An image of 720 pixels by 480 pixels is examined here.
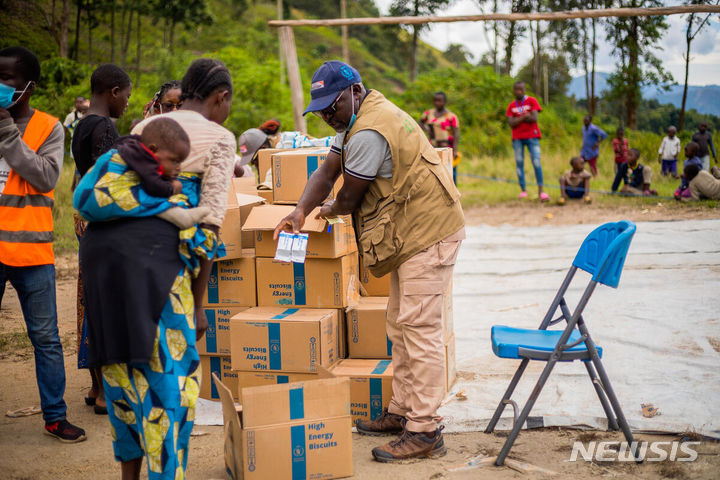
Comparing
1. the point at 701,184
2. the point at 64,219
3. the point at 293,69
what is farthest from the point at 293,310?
the point at 701,184

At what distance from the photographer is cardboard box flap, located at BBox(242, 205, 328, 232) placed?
364 cm

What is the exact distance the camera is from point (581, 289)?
6.07 metres

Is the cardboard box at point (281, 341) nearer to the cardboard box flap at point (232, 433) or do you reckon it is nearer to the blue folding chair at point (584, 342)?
the cardboard box flap at point (232, 433)

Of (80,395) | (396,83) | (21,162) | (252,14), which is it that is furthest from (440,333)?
(252,14)

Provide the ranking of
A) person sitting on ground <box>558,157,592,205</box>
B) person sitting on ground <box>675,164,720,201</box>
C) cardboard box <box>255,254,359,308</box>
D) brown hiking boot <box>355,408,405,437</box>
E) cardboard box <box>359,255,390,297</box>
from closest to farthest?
1. brown hiking boot <box>355,408,405,437</box>
2. cardboard box <box>255,254,359,308</box>
3. cardboard box <box>359,255,390,297</box>
4. person sitting on ground <box>675,164,720,201</box>
5. person sitting on ground <box>558,157,592,205</box>

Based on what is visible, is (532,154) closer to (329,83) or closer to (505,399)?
(505,399)

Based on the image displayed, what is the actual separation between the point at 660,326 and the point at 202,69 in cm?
388

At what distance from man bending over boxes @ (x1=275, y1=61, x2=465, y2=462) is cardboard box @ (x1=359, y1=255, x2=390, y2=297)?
959 mm

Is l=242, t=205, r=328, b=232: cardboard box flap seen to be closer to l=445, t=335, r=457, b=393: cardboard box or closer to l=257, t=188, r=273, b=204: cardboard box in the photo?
l=257, t=188, r=273, b=204: cardboard box

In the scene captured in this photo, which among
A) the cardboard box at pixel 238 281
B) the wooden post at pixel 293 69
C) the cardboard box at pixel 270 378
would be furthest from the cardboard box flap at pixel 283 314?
the wooden post at pixel 293 69

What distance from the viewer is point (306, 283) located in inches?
153

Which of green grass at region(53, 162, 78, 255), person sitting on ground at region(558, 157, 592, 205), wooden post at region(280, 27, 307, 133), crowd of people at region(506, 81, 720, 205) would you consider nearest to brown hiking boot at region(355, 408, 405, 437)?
wooden post at region(280, 27, 307, 133)

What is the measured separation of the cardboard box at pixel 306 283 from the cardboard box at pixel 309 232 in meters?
0.06

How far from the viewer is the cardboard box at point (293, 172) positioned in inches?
160
